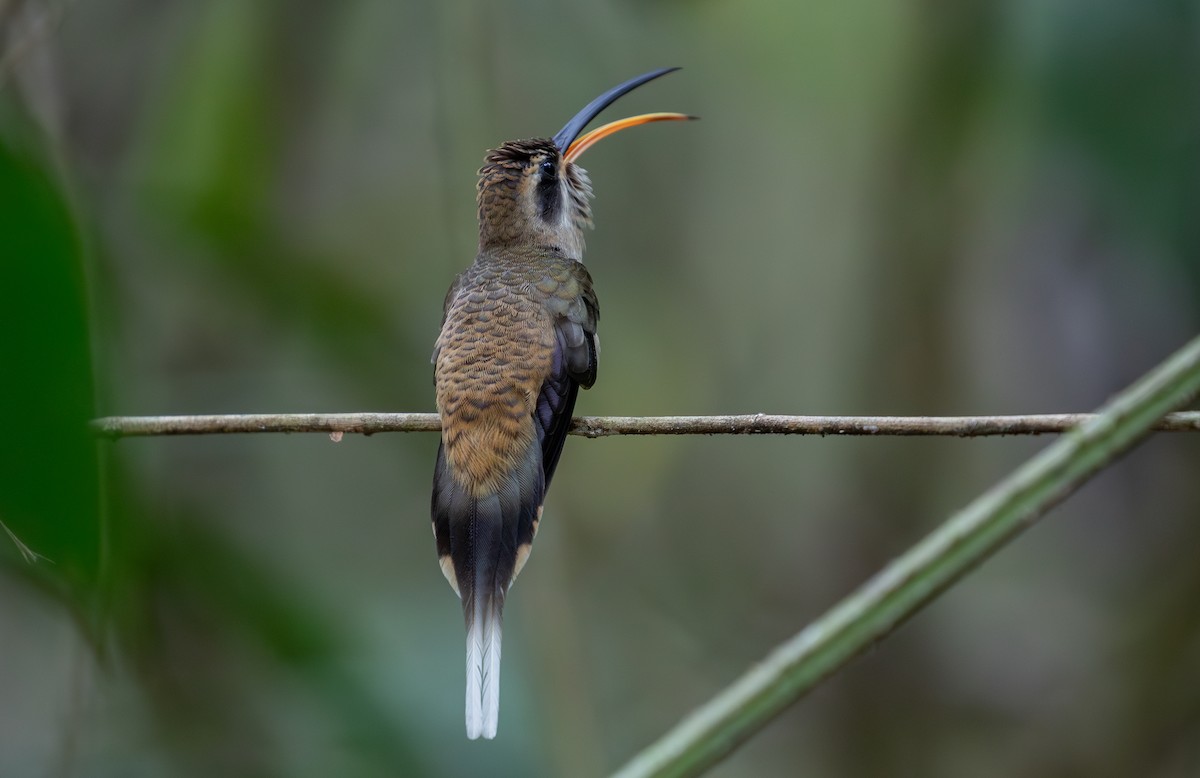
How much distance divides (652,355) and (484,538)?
317 cm

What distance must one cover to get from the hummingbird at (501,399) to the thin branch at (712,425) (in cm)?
10

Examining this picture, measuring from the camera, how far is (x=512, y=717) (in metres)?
2.99

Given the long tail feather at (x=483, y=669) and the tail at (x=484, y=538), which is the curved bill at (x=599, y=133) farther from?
the long tail feather at (x=483, y=669)

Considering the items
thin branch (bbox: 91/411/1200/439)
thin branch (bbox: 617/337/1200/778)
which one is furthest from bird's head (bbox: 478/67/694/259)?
thin branch (bbox: 617/337/1200/778)

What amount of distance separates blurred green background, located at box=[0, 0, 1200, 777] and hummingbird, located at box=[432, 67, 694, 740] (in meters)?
0.24

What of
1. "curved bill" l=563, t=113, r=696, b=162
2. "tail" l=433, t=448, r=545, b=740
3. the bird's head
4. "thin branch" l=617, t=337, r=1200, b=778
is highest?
"curved bill" l=563, t=113, r=696, b=162

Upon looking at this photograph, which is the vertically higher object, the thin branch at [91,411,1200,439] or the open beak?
the open beak

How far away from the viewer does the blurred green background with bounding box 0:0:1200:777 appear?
131 inches

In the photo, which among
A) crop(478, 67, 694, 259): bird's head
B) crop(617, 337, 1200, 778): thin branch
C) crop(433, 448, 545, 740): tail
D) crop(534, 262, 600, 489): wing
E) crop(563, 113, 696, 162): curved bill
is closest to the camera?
crop(617, 337, 1200, 778): thin branch

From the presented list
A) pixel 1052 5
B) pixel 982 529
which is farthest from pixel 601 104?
pixel 982 529

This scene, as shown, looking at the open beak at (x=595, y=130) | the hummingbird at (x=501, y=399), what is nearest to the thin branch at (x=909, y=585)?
the hummingbird at (x=501, y=399)

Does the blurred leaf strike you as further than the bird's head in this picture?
No

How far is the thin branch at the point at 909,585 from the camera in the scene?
638 mm

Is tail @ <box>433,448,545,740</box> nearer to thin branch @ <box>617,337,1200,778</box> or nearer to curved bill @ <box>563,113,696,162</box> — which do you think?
curved bill @ <box>563,113,696,162</box>
